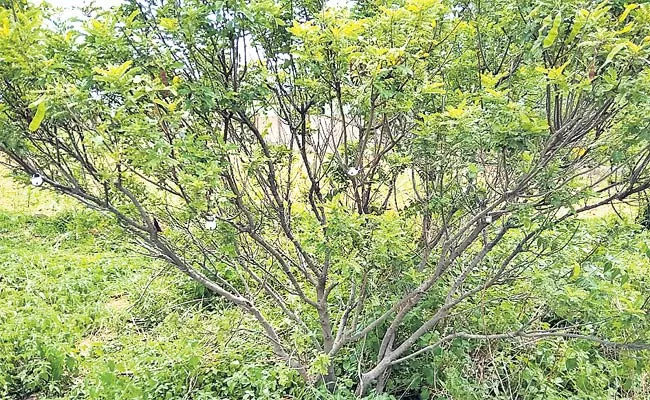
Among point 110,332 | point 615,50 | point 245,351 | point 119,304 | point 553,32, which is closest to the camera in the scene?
point 615,50

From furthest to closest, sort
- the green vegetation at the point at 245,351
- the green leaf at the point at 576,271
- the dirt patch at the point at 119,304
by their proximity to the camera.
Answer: the dirt patch at the point at 119,304 < the green vegetation at the point at 245,351 < the green leaf at the point at 576,271

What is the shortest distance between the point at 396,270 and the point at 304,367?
0.69 metres

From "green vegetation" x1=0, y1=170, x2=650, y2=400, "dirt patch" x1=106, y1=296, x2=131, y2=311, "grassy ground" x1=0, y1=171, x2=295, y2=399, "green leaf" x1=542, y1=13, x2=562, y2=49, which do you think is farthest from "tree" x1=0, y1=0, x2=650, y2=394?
"dirt patch" x1=106, y1=296, x2=131, y2=311

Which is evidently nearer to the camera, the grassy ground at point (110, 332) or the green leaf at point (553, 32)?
the green leaf at point (553, 32)

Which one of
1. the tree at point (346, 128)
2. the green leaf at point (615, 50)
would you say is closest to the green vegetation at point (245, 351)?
the tree at point (346, 128)

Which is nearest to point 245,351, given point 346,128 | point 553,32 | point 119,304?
point 119,304

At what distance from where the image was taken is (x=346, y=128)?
89.5 inches

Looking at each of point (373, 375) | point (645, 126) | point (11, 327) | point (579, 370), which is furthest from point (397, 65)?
point (11, 327)

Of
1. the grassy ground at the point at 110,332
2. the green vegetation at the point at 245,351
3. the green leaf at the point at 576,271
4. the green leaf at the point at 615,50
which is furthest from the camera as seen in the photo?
Answer: the grassy ground at the point at 110,332

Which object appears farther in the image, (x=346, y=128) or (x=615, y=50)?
(x=346, y=128)

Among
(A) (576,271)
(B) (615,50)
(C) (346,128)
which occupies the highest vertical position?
(B) (615,50)

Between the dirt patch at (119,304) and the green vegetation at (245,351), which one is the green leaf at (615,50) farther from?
the dirt patch at (119,304)

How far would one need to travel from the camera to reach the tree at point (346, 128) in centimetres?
171

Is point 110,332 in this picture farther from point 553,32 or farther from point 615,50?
point 615,50
